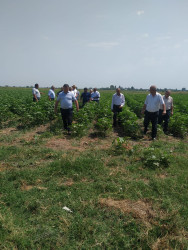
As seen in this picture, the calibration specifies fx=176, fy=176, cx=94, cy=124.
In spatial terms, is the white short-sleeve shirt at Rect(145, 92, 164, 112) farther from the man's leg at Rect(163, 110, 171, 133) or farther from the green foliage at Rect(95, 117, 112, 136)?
the green foliage at Rect(95, 117, 112, 136)

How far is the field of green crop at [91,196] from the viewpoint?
2.42 m

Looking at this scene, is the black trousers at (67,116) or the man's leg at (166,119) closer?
the black trousers at (67,116)

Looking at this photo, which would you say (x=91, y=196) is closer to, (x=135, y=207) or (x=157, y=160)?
(x=135, y=207)

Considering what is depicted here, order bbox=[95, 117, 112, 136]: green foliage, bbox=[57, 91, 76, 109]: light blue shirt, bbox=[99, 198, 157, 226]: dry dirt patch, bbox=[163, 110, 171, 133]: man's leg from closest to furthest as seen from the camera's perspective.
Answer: bbox=[99, 198, 157, 226]: dry dirt patch
bbox=[57, 91, 76, 109]: light blue shirt
bbox=[95, 117, 112, 136]: green foliage
bbox=[163, 110, 171, 133]: man's leg

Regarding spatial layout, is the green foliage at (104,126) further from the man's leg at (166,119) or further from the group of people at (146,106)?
the man's leg at (166,119)

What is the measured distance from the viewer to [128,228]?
2.60 metres

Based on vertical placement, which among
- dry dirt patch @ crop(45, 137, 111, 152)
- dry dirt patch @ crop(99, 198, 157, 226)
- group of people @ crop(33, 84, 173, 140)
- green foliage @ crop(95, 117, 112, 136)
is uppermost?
group of people @ crop(33, 84, 173, 140)

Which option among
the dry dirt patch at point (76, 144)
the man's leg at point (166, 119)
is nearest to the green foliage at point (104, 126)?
the dry dirt patch at point (76, 144)

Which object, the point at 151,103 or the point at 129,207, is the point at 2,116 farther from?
the point at 129,207

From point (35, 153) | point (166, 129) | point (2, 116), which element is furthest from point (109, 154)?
point (2, 116)

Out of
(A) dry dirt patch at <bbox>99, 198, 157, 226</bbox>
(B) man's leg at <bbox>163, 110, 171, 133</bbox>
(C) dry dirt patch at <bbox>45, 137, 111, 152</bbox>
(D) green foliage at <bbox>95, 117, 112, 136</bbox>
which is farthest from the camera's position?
(B) man's leg at <bbox>163, 110, 171, 133</bbox>

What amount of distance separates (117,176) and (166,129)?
488 centimetres

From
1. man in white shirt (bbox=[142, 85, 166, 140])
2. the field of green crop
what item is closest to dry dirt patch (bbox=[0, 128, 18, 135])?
the field of green crop

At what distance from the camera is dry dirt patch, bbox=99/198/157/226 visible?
2.81 m
